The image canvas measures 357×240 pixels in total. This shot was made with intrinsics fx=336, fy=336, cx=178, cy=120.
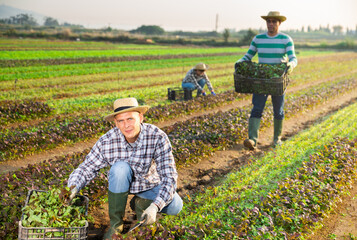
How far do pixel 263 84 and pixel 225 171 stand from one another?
1.75m

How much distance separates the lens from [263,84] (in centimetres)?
620

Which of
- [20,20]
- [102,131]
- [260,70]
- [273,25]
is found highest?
[20,20]

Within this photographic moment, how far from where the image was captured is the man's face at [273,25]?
19.9ft

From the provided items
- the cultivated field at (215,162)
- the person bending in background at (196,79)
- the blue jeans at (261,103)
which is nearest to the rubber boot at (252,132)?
the blue jeans at (261,103)

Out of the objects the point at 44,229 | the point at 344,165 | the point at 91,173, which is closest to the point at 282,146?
the point at 344,165

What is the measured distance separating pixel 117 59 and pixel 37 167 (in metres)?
22.5

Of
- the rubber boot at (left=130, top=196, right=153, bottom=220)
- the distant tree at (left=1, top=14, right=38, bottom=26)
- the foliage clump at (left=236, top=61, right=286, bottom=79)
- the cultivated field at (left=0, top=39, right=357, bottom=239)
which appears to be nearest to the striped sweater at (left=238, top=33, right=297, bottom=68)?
the foliage clump at (left=236, top=61, right=286, bottom=79)

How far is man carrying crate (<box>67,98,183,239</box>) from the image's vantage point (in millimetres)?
3293

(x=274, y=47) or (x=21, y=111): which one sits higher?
(x=274, y=47)

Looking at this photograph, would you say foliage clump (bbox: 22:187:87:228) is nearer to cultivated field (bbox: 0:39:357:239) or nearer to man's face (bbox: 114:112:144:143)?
cultivated field (bbox: 0:39:357:239)

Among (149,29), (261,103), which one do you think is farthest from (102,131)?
(149,29)

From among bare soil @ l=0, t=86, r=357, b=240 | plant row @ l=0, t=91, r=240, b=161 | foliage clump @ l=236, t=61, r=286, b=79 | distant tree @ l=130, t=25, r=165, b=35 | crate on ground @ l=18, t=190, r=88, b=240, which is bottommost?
bare soil @ l=0, t=86, r=357, b=240

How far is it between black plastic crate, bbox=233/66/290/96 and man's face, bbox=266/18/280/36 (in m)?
0.77

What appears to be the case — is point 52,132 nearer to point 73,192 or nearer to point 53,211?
point 73,192
